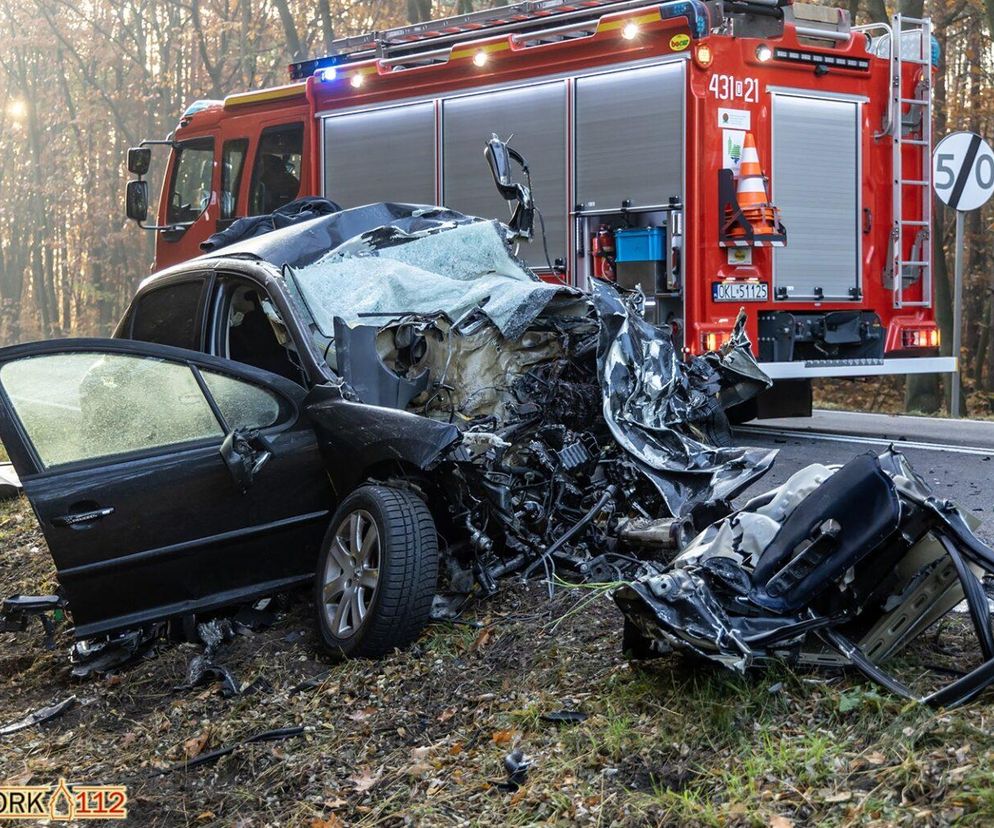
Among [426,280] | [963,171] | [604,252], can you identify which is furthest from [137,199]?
[963,171]

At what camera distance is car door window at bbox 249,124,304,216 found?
11.7 meters

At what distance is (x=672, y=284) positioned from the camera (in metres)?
8.83

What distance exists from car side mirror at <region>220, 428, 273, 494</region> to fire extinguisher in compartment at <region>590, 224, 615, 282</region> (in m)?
4.71

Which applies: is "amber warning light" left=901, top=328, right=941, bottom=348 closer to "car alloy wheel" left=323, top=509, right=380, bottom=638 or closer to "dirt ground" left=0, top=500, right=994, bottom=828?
"dirt ground" left=0, top=500, right=994, bottom=828

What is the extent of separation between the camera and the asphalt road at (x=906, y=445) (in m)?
6.97

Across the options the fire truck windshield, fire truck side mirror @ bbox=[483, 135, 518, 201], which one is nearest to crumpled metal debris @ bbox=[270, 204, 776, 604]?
fire truck side mirror @ bbox=[483, 135, 518, 201]

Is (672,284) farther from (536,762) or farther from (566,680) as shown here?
(536,762)

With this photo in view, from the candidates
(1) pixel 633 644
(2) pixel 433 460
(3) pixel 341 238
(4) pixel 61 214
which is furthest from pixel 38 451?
(4) pixel 61 214

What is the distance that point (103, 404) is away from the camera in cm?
505

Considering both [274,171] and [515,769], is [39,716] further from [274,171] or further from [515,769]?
[274,171]

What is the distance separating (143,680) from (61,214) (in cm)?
3480

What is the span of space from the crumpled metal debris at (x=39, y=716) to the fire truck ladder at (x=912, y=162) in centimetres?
748

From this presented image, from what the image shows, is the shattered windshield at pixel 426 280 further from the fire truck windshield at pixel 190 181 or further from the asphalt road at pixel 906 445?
the fire truck windshield at pixel 190 181

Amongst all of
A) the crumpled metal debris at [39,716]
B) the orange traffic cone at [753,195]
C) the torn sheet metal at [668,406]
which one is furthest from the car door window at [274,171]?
the crumpled metal debris at [39,716]
